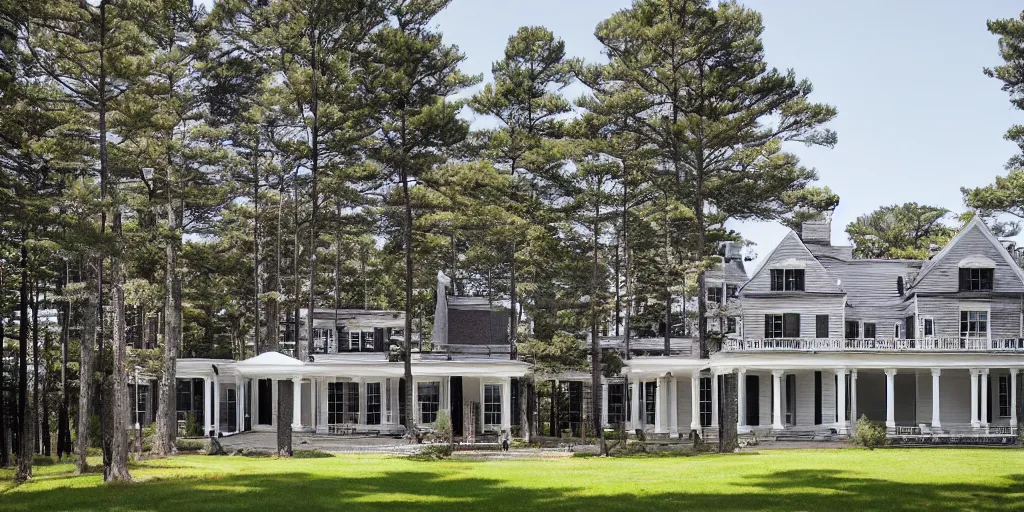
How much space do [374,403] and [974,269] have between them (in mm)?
23835

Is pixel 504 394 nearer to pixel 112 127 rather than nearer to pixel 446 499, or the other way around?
pixel 112 127

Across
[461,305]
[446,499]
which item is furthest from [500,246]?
[446,499]

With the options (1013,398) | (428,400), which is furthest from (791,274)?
(428,400)

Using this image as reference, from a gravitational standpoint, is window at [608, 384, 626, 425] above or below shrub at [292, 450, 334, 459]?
below

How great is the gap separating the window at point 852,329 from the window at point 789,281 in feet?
10.7

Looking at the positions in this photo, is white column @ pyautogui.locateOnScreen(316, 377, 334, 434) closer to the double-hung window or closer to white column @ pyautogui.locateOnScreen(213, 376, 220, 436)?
the double-hung window

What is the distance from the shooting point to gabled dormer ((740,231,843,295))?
150 ft

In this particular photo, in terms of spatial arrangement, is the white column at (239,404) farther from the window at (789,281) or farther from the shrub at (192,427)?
the window at (789,281)

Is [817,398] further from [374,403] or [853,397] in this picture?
[374,403]

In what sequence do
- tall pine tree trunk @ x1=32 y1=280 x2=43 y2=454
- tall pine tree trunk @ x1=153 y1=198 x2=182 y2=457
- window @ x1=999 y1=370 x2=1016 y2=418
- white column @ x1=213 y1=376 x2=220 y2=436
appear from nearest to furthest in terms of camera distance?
tall pine tree trunk @ x1=32 y1=280 x2=43 y2=454, tall pine tree trunk @ x1=153 y1=198 x2=182 y2=457, window @ x1=999 y1=370 x2=1016 y2=418, white column @ x1=213 y1=376 x2=220 y2=436

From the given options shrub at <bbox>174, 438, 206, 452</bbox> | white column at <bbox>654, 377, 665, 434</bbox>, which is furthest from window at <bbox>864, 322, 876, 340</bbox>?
shrub at <bbox>174, 438, 206, 452</bbox>

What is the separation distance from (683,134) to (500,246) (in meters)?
13.9

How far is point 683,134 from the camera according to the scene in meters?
41.2

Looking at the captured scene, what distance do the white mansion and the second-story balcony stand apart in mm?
72
